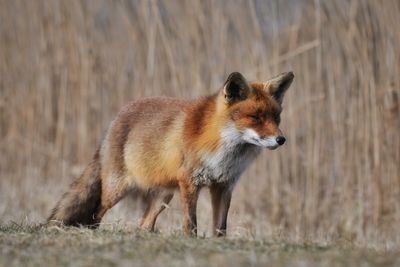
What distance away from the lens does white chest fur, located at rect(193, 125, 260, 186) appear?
5902 millimetres

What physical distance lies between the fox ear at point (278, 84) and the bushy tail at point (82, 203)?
2.02 m

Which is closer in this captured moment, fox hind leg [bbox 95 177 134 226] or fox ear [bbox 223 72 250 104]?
fox ear [bbox 223 72 250 104]

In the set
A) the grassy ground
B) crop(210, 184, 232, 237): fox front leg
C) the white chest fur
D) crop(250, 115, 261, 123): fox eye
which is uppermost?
crop(250, 115, 261, 123): fox eye

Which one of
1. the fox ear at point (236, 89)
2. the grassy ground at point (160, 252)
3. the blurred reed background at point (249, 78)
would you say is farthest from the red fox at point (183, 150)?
the grassy ground at point (160, 252)

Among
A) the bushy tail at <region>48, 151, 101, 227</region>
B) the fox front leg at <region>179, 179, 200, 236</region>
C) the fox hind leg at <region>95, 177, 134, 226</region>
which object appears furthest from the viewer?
the bushy tail at <region>48, 151, 101, 227</region>

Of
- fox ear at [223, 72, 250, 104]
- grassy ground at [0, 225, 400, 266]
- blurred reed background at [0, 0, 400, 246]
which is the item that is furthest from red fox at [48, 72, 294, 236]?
grassy ground at [0, 225, 400, 266]

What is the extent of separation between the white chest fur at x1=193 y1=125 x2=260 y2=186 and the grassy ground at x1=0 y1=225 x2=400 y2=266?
1035 millimetres

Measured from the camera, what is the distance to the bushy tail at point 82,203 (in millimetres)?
6883

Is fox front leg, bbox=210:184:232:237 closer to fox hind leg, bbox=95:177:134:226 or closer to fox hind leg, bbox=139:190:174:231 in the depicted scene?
fox hind leg, bbox=139:190:174:231

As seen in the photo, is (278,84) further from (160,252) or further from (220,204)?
(160,252)

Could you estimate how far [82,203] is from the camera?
22.7 ft

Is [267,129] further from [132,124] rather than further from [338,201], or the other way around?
[338,201]

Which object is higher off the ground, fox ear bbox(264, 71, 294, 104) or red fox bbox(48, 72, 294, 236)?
fox ear bbox(264, 71, 294, 104)

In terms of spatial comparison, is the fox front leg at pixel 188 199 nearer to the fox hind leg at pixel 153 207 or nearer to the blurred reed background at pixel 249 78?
the fox hind leg at pixel 153 207
